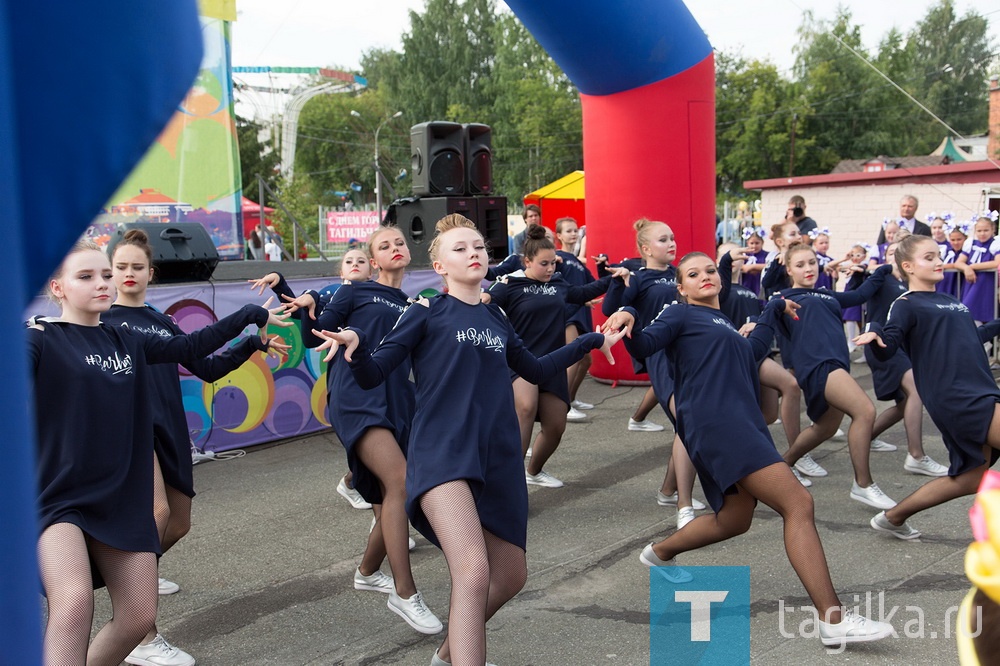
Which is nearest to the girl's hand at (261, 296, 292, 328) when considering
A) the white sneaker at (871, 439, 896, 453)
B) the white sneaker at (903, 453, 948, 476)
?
the white sneaker at (903, 453, 948, 476)

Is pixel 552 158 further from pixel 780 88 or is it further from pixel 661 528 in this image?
pixel 661 528

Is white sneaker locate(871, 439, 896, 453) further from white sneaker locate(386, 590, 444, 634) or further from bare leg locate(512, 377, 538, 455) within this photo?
white sneaker locate(386, 590, 444, 634)

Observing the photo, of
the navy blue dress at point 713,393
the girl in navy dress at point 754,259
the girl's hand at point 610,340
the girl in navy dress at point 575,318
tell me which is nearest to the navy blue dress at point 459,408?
the girl's hand at point 610,340

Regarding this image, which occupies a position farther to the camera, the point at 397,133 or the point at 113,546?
the point at 397,133

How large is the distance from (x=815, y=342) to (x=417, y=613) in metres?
3.26

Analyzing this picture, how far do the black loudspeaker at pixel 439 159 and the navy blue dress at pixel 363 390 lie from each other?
18.4 ft

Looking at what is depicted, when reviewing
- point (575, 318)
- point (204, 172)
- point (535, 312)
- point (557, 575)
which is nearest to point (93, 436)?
point (557, 575)

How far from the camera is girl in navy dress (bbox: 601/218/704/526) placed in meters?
5.70

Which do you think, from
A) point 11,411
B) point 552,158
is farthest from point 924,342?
point 552,158

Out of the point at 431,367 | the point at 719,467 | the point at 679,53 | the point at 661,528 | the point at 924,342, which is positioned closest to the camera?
the point at 431,367

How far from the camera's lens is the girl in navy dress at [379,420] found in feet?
14.4

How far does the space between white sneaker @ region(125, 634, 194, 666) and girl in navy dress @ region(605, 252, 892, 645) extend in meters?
2.26

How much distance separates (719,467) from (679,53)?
6.49 m

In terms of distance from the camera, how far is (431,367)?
3.69m
